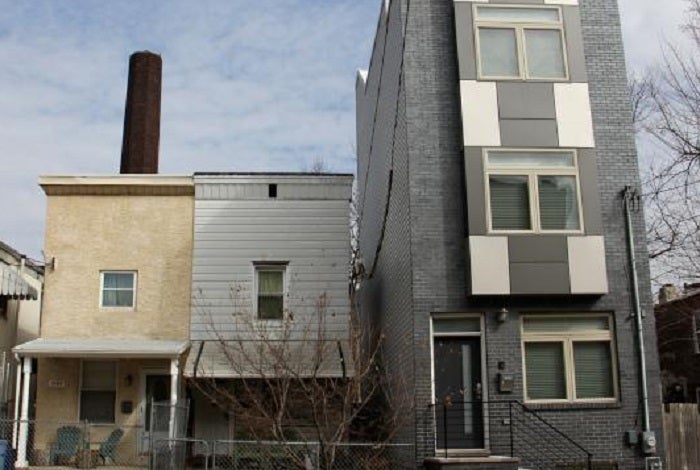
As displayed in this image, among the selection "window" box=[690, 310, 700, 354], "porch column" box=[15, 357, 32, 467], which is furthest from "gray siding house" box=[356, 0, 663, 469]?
"window" box=[690, 310, 700, 354]

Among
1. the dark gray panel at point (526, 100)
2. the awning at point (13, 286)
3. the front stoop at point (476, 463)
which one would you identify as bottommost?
the front stoop at point (476, 463)

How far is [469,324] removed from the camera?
1416cm

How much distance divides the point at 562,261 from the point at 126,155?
1286 centimetres

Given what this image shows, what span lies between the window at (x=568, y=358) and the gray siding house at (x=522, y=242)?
2 centimetres

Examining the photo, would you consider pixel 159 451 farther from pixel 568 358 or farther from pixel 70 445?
pixel 568 358

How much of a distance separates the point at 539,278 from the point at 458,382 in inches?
84.8

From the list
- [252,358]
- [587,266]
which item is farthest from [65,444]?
[587,266]

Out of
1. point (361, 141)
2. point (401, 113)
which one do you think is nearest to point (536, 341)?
point (401, 113)

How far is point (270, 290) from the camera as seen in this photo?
1869 cm

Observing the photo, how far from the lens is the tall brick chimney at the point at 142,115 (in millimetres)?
22391

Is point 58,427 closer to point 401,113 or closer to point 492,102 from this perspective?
point 401,113

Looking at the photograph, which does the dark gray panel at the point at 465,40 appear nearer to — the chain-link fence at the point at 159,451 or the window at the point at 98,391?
the chain-link fence at the point at 159,451

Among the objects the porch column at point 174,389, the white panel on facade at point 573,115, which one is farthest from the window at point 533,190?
the porch column at point 174,389

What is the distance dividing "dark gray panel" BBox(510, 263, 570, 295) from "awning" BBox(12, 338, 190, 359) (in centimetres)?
697
